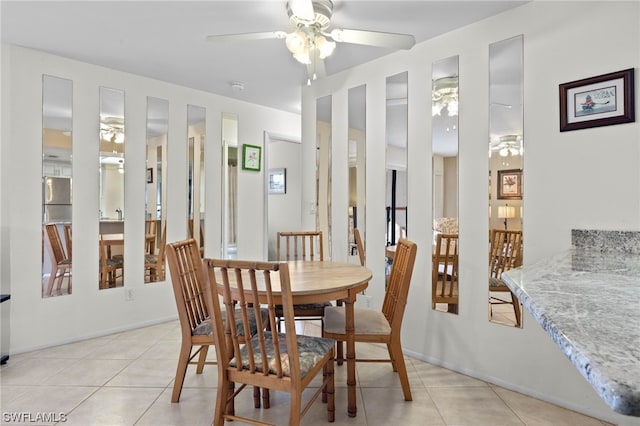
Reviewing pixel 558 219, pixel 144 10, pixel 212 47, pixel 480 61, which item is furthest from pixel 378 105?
pixel 144 10

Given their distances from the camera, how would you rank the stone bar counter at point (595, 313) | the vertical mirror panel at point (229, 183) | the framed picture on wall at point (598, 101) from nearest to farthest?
the stone bar counter at point (595, 313), the framed picture on wall at point (598, 101), the vertical mirror panel at point (229, 183)

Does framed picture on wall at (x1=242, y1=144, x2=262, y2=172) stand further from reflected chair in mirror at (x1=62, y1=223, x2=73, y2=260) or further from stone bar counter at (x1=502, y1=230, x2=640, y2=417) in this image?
stone bar counter at (x1=502, y1=230, x2=640, y2=417)

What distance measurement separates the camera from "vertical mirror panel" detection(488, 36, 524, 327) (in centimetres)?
225

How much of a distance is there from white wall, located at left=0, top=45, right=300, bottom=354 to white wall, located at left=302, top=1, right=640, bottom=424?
7.37 ft

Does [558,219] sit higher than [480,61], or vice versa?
[480,61]

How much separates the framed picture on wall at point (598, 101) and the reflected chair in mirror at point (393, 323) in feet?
3.80

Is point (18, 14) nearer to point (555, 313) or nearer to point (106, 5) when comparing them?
point (106, 5)

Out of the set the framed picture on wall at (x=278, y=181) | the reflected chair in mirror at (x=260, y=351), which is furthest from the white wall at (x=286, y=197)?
the reflected chair in mirror at (x=260, y=351)

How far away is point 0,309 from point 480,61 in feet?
13.0

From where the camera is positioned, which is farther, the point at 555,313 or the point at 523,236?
the point at 523,236

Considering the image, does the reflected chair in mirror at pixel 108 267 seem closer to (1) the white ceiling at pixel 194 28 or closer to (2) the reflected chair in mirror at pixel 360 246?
(1) the white ceiling at pixel 194 28

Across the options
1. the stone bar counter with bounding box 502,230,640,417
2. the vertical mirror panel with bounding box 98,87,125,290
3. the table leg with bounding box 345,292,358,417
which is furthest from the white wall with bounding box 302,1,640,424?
the vertical mirror panel with bounding box 98,87,125,290

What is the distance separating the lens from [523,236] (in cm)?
222

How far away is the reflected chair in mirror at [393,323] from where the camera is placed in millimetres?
2031
